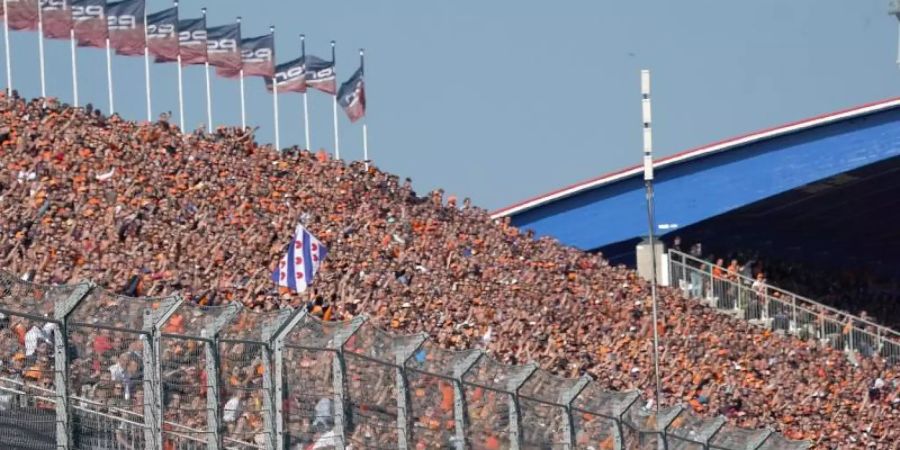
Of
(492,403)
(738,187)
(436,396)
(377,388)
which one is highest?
(738,187)

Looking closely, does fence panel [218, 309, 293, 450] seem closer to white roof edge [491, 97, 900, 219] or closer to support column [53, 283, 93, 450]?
support column [53, 283, 93, 450]

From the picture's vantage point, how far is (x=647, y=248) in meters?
45.6

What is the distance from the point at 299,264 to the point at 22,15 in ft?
44.6

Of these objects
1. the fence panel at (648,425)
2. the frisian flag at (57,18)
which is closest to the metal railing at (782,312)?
the frisian flag at (57,18)

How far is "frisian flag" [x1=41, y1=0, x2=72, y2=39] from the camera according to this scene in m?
37.3

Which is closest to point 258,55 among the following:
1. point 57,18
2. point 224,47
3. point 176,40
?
point 224,47

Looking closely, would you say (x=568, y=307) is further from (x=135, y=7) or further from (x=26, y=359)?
(x=26, y=359)

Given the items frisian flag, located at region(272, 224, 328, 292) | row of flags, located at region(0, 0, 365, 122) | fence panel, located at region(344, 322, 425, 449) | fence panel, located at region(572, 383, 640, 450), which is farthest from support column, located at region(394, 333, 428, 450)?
row of flags, located at region(0, 0, 365, 122)

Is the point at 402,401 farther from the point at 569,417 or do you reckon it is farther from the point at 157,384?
the point at 569,417

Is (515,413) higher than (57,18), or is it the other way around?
(57,18)

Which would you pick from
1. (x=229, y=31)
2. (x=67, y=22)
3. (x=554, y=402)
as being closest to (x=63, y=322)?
(x=554, y=402)

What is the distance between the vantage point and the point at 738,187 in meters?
48.7

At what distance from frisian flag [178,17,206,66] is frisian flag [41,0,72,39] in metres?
3.40

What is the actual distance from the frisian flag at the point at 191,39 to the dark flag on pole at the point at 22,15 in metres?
3.94
